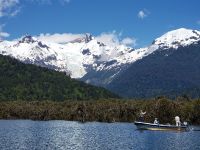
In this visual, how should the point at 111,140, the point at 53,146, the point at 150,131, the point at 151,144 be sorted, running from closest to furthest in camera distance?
1. the point at 53,146
2. the point at 151,144
3. the point at 111,140
4. the point at 150,131

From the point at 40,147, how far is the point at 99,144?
1479 cm

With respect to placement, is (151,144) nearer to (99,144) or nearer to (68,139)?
(99,144)

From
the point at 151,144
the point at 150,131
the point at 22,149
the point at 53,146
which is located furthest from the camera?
the point at 150,131

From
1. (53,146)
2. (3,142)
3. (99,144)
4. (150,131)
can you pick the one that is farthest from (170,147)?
(150,131)

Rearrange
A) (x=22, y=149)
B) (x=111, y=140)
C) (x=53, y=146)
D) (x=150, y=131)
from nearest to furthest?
(x=22, y=149), (x=53, y=146), (x=111, y=140), (x=150, y=131)

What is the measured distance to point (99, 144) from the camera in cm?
11462

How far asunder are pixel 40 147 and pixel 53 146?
356cm

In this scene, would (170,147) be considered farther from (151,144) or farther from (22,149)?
(22,149)

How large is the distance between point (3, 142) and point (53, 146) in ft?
42.9

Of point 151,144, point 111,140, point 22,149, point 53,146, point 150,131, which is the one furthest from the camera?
point 150,131

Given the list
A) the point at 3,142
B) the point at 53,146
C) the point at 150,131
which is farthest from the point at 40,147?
the point at 150,131

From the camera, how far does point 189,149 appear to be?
10644 cm

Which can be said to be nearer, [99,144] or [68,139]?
[99,144]

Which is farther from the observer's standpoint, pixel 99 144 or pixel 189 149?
pixel 99 144
